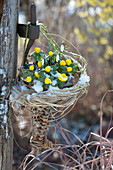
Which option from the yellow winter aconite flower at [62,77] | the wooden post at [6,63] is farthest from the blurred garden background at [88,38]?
the yellow winter aconite flower at [62,77]

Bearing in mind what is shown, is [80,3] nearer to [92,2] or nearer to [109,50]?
[92,2]

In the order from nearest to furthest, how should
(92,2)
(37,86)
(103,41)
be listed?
(37,86)
(92,2)
(103,41)

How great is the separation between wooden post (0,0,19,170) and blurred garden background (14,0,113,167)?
1828mm

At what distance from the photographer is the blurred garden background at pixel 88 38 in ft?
10.0

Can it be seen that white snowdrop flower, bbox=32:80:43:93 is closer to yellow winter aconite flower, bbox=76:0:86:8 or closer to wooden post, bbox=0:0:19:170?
wooden post, bbox=0:0:19:170

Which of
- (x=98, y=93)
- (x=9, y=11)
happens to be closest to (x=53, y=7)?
(x=98, y=93)

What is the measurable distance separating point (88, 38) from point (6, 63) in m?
2.50

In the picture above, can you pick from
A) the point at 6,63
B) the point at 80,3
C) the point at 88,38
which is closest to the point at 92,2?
the point at 80,3

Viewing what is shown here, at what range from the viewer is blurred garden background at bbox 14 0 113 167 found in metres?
3.06

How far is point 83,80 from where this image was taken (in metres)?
1.09

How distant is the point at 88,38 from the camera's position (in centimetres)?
342

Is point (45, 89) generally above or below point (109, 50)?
below

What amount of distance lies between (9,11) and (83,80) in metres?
0.47

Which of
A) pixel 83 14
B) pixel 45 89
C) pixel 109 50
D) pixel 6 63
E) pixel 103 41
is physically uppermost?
pixel 83 14
